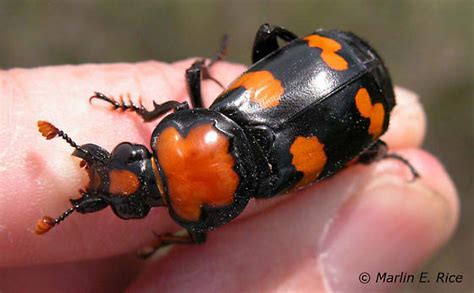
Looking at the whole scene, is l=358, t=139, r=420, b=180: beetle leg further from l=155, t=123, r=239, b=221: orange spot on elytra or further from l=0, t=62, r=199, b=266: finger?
l=0, t=62, r=199, b=266: finger

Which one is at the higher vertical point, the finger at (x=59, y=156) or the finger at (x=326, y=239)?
the finger at (x=59, y=156)

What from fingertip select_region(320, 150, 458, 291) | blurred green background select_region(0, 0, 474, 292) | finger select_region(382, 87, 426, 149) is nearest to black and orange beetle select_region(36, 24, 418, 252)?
fingertip select_region(320, 150, 458, 291)

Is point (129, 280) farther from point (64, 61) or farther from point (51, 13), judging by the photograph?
point (51, 13)

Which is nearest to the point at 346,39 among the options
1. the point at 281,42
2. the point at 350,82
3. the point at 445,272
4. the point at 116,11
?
the point at 350,82

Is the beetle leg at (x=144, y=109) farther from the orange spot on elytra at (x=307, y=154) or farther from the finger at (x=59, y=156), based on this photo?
the orange spot on elytra at (x=307, y=154)

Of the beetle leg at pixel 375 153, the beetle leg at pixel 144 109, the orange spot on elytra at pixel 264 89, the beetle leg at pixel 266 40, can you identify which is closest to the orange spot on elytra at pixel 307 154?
the orange spot on elytra at pixel 264 89
